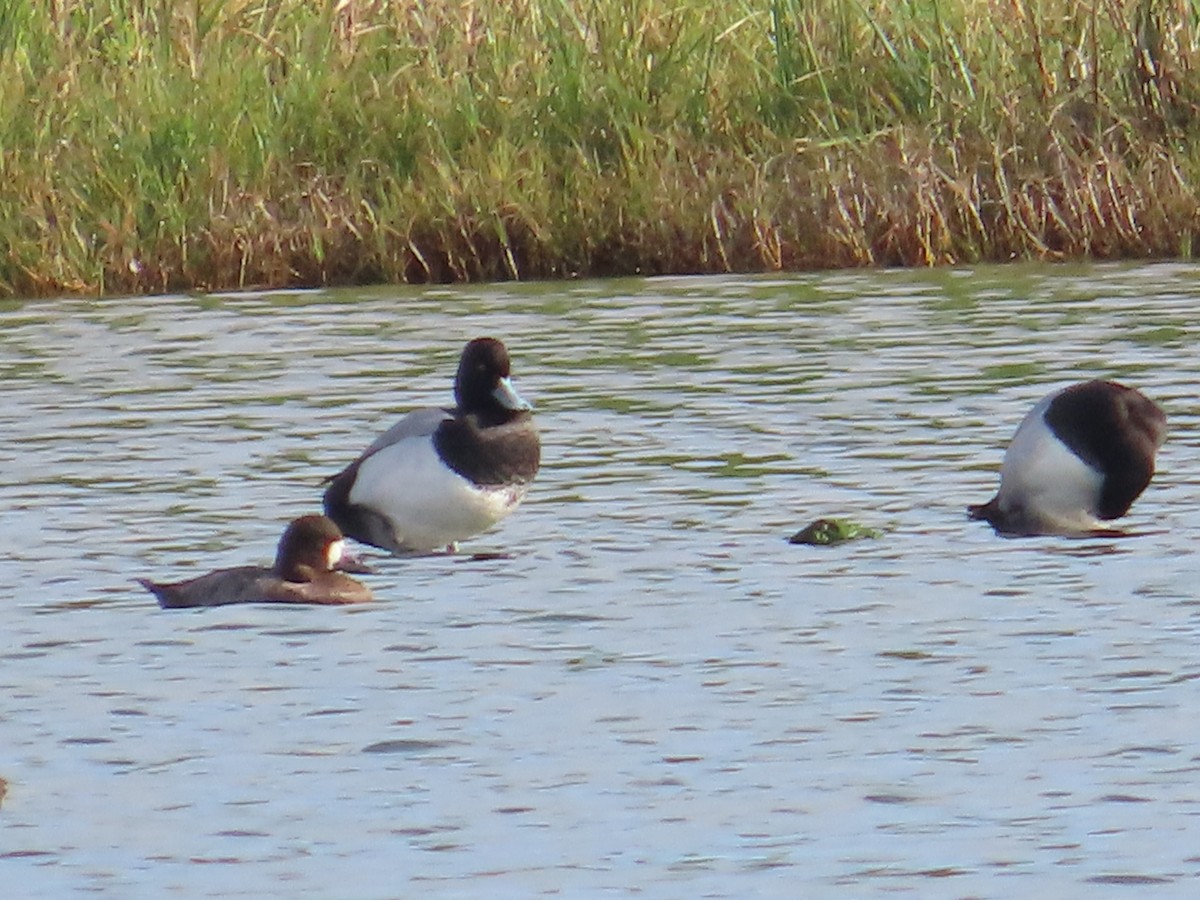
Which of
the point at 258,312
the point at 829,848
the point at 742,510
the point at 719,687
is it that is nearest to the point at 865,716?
the point at 719,687

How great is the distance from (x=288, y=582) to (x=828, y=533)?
1.39 metres

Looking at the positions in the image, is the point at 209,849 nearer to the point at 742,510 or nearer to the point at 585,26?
the point at 742,510

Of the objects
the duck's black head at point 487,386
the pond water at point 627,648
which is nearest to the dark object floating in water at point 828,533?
the pond water at point 627,648

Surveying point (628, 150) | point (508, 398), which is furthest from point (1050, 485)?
point (628, 150)

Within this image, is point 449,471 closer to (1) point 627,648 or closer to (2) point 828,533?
(2) point 828,533

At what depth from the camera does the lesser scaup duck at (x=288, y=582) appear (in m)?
6.98

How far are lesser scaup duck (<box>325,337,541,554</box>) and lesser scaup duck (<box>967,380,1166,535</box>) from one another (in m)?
1.24

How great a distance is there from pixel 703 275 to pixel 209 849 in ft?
30.1

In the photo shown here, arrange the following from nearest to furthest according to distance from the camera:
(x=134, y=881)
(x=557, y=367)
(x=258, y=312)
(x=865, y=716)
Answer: (x=134, y=881)
(x=865, y=716)
(x=557, y=367)
(x=258, y=312)

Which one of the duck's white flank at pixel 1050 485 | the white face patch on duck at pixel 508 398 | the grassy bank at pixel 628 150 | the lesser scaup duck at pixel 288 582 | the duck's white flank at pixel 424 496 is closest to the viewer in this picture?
the lesser scaup duck at pixel 288 582

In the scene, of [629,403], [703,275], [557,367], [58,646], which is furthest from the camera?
Result: [703,275]

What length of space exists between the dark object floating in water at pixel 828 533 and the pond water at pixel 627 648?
7cm

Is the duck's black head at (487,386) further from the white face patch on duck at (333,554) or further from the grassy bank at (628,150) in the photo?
the grassy bank at (628,150)

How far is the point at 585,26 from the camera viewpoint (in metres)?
14.6
